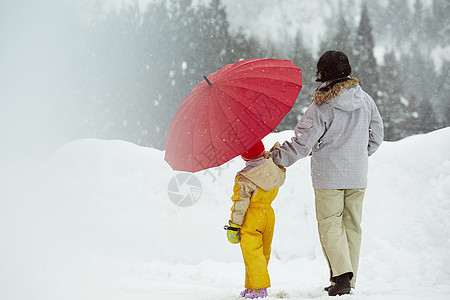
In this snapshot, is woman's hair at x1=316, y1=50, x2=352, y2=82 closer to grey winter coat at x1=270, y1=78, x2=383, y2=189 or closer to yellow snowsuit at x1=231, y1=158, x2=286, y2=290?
grey winter coat at x1=270, y1=78, x2=383, y2=189

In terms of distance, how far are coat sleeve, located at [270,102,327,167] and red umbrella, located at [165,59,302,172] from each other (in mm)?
261

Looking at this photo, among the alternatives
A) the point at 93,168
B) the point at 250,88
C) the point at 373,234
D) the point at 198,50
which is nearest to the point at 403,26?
the point at 198,50

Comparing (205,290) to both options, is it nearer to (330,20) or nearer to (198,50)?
(330,20)

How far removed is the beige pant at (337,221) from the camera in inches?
95.3

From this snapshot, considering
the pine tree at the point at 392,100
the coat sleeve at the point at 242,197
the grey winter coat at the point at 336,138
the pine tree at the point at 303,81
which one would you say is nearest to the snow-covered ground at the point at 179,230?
the coat sleeve at the point at 242,197

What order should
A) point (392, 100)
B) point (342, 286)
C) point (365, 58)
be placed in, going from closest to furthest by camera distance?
point (342, 286)
point (392, 100)
point (365, 58)

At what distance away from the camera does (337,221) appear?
2443 mm

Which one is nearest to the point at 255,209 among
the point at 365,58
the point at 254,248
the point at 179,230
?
the point at 254,248

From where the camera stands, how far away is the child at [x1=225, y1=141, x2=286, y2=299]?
2.30m

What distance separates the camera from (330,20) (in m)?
9.93

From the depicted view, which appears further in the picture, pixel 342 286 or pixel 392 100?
pixel 392 100

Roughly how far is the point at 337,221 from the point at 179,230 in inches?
93.9

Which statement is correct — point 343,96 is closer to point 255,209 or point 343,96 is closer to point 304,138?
point 304,138

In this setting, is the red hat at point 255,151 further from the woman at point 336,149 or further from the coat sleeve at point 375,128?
the coat sleeve at point 375,128
